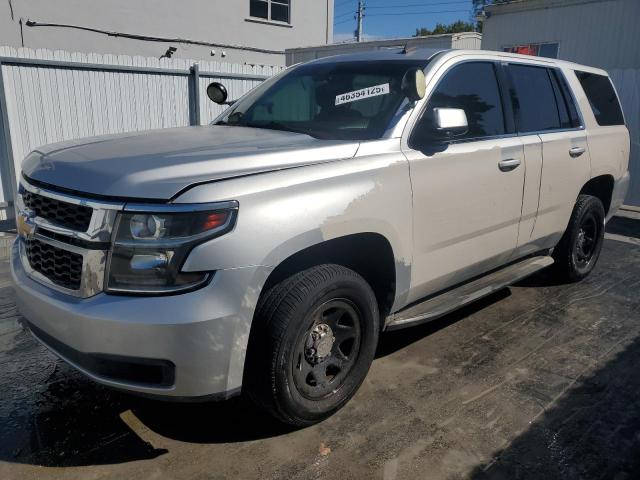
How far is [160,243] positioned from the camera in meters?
2.25

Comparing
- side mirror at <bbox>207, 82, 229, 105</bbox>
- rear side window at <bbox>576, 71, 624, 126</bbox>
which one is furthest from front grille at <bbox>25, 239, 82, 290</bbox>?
rear side window at <bbox>576, 71, 624, 126</bbox>

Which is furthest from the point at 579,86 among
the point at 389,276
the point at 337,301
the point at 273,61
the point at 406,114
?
the point at 273,61

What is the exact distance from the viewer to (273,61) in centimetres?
1780

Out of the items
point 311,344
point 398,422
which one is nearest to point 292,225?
point 311,344

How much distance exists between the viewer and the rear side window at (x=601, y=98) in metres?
5.01

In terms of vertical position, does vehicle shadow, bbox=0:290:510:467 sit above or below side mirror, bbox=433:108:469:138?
below

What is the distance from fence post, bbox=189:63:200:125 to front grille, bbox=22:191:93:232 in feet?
21.1

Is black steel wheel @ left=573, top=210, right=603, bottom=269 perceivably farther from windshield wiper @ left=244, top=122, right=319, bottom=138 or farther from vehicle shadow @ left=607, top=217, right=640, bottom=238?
windshield wiper @ left=244, top=122, right=319, bottom=138

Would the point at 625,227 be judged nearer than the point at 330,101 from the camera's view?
No

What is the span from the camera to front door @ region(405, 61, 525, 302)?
3.20m

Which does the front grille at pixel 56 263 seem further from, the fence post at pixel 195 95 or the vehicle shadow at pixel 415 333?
the fence post at pixel 195 95

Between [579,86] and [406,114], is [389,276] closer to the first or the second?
[406,114]

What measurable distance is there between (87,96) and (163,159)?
20.1 ft

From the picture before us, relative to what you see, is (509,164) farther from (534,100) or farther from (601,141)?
(601,141)
